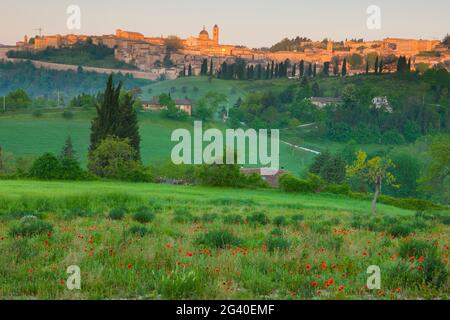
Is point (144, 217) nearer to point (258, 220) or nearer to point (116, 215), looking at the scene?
point (116, 215)

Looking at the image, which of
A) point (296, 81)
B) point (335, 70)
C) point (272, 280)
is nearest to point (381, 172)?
point (272, 280)

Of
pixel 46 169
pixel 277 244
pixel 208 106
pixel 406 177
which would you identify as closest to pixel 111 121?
pixel 46 169

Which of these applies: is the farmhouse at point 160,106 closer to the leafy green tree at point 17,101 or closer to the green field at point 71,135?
the green field at point 71,135

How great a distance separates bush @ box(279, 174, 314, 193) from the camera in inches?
1635

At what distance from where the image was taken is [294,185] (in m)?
41.8

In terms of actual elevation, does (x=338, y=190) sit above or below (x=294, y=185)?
below

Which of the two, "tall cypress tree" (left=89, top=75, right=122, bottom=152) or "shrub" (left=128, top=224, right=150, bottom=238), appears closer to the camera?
"shrub" (left=128, top=224, right=150, bottom=238)

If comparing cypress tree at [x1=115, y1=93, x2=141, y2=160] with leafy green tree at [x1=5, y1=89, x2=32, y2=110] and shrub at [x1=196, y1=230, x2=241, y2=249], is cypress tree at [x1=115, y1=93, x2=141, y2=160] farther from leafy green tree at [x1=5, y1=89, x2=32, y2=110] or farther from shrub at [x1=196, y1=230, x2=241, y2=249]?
leafy green tree at [x1=5, y1=89, x2=32, y2=110]

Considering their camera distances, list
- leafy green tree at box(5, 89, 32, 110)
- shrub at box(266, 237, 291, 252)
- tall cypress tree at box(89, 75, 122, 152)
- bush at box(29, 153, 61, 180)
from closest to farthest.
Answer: shrub at box(266, 237, 291, 252) < bush at box(29, 153, 61, 180) < tall cypress tree at box(89, 75, 122, 152) < leafy green tree at box(5, 89, 32, 110)

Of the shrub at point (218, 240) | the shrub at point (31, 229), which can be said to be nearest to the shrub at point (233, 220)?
the shrub at point (218, 240)

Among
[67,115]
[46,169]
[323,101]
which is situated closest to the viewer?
[46,169]

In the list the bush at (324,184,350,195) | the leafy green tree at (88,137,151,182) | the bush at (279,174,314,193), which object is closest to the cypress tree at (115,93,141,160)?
the leafy green tree at (88,137,151,182)
